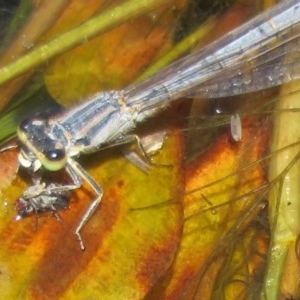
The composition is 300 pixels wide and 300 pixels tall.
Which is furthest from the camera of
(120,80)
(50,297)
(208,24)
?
(208,24)

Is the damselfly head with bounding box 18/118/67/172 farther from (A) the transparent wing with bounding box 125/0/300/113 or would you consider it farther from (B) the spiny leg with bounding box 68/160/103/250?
(A) the transparent wing with bounding box 125/0/300/113

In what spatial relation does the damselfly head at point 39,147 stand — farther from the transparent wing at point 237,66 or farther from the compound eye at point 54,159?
the transparent wing at point 237,66

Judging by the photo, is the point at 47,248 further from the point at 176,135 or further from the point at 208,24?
the point at 208,24

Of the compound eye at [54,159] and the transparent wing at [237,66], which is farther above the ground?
the compound eye at [54,159]

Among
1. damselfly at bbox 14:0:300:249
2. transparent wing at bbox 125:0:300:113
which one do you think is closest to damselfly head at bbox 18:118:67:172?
damselfly at bbox 14:0:300:249

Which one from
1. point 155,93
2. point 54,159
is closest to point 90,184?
point 54,159

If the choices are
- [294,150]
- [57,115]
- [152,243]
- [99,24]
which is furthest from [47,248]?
[294,150]

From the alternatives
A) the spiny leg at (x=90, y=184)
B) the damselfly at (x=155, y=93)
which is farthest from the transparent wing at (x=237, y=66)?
the spiny leg at (x=90, y=184)
